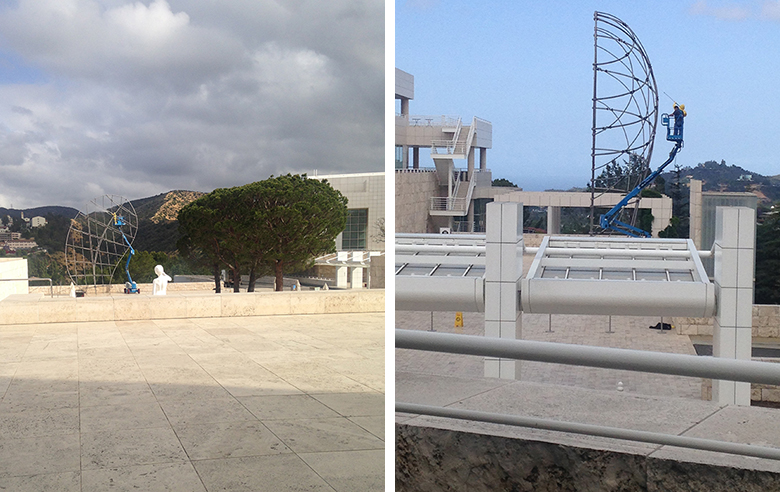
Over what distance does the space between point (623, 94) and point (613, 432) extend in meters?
15.2

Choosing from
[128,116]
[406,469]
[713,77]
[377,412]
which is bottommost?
[377,412]

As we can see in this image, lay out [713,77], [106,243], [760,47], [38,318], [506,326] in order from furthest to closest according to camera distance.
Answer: [713,77] → [760,47] → [106,243] → [506,326] → [38,318]

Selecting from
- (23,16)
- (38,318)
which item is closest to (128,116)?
(23,16)

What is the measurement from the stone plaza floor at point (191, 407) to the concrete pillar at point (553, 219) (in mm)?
14857

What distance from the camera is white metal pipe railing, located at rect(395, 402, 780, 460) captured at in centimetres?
77

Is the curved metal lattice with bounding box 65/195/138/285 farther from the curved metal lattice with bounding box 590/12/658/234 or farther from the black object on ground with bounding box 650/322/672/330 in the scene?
the curved metal lattice with bounding box 590/12/658/234

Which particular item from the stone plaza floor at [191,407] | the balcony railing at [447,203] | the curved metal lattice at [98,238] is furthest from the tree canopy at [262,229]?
the stone plaza floor at [191,407]

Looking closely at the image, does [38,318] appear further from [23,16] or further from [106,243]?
[23,16]

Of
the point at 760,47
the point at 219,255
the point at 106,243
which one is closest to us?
the point at 106,243

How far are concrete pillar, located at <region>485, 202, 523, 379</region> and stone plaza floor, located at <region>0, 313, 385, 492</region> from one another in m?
0.96

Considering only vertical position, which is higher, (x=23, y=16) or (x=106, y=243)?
(x=23, y=16)

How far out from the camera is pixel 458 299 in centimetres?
538

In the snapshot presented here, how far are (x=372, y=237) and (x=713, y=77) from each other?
6138 cm

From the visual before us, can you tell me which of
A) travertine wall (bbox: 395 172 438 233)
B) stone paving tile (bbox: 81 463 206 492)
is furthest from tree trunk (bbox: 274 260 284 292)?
stone paving tile (bbox: 81 463 206 492)
